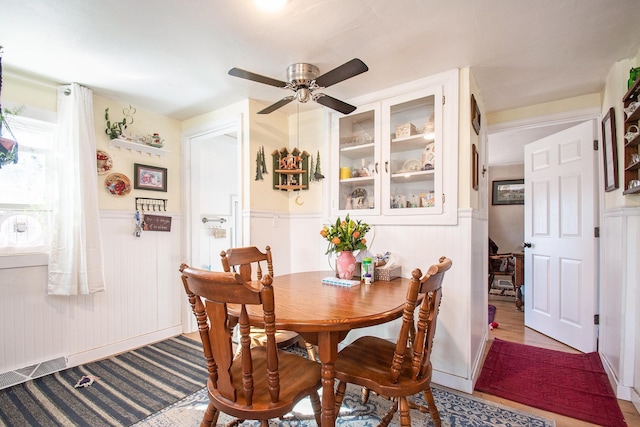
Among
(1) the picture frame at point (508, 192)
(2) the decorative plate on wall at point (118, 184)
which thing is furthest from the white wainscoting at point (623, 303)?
(2) the decorative plate on wall at point (118, 184)

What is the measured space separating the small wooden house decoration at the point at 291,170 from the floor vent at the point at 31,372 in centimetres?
221

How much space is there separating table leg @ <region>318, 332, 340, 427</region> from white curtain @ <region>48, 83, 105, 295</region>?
217 centimetres

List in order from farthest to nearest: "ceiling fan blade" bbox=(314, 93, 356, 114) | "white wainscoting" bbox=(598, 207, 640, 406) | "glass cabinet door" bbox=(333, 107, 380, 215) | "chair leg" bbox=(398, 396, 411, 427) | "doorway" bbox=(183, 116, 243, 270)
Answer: "doorway" bbox=(183, 116, 243, 270), "glass cabinet door" bbox=(333, 107, 380, 215), "ceiling fan blade" bbox=(314, 93, 356, 114), "white wainscoting" bbox=(598, 207, 640, 406), "chair leg" bbox=(398, 396, 411, 427)

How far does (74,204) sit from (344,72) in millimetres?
2310

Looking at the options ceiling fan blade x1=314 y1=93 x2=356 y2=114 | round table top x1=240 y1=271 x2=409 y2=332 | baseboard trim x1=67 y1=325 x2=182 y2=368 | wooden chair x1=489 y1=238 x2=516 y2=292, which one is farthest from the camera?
wooden chair x1=489 y1=238 x2=516 y2=292

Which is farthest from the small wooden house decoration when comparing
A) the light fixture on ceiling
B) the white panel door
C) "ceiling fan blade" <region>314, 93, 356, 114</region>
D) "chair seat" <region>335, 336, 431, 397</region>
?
the white panel door

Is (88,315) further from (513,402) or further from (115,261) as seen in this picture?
(513,402)

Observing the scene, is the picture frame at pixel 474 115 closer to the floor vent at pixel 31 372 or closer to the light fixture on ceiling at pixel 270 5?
the light fixture on ceiling at pixel 270 5

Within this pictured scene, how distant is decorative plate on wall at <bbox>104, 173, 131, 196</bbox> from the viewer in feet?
8.67

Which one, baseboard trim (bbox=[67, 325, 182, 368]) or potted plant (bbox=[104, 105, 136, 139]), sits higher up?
potted plant (bbox=[104, 105, 136, 139])

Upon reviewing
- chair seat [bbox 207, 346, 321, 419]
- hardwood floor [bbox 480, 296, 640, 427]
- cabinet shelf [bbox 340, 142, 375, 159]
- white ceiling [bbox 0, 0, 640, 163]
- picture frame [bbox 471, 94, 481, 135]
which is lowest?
hardwood floor [bbox 480, 296, 640, 427]

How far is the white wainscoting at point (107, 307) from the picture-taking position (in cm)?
216

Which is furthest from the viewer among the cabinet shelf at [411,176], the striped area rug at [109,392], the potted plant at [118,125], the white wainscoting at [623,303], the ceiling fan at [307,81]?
the potted plant at [118,125]

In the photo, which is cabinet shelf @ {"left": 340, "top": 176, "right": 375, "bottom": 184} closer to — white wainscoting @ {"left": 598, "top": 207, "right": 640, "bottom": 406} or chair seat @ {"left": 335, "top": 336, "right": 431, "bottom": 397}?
chair seat @ {"left": 335, "top": 336, "right": 431, "bottom": 397}
